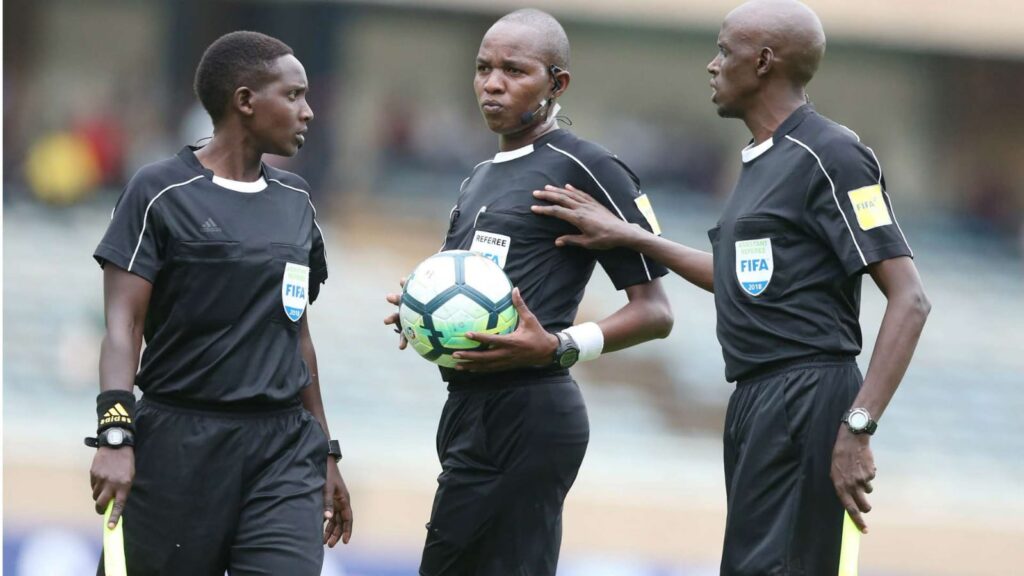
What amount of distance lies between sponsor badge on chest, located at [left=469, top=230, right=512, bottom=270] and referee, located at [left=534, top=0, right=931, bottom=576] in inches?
30.4

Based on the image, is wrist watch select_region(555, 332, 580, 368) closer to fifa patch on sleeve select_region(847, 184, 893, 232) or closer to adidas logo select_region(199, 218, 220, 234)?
fifa patch on sleeve select_region(847, 184, 893, 232)

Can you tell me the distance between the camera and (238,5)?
20469 millimetres

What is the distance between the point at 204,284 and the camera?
17.9 feet

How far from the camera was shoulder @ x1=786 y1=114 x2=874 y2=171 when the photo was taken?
531 cm

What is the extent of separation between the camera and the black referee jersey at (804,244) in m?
5.27

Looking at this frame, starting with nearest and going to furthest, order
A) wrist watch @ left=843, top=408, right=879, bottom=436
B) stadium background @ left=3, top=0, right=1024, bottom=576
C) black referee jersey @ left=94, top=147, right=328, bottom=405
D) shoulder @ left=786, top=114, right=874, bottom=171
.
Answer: wrist watch @ left=843, top=408, right=879, bottom=436
shoulder @ left=786, top=114, right=874, bottom=171
black referee jersey @ left=94, top=147, right=328, bottom=405
stadium background @ left=3, top=0, right=1024, bottom=576

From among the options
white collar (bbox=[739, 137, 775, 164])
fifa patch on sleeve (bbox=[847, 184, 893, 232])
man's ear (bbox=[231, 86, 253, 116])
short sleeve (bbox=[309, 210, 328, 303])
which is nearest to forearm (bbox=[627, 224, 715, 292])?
white collar (bbox=[739, 137, 775, 164])

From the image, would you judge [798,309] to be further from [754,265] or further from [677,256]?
[677,256]

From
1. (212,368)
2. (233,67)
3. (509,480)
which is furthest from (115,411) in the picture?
(509,480)

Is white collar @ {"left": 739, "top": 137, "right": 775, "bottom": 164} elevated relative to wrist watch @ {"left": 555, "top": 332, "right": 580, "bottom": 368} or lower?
elevated

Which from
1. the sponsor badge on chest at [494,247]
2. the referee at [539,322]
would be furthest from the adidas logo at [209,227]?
the sponsor badge on chest at [494,247]

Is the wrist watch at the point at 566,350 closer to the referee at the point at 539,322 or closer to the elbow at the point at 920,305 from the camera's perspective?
the referee at the point at 539,322

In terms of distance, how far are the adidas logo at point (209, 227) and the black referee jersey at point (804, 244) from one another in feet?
5.75

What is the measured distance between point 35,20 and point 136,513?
679 inches
